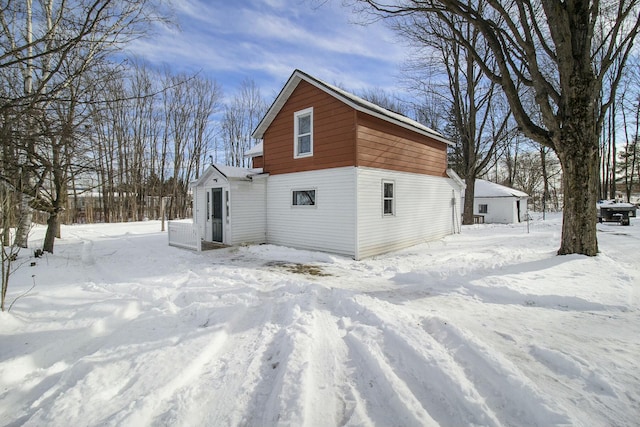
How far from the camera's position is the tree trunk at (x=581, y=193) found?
24.0 ft

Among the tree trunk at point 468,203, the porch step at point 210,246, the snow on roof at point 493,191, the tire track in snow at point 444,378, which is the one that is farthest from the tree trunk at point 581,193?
the snow on roof at point 493,191

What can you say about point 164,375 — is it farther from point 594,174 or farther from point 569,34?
point 569,34

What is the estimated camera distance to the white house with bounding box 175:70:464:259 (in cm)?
954

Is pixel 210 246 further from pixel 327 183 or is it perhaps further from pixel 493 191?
pixel 493 191

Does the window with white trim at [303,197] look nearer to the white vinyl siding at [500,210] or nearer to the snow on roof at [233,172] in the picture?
the snow on roof at [233,172]

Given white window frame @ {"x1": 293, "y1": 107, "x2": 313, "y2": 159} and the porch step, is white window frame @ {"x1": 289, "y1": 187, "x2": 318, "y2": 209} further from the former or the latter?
the porch step

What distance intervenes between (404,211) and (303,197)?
406cm

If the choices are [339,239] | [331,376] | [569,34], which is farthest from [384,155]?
[331,376]

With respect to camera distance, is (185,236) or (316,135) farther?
(185,236)

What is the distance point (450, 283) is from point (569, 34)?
6916mm

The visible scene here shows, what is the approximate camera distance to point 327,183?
10.0 metres

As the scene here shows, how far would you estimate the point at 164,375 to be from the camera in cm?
289

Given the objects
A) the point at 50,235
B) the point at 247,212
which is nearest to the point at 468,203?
the point at 247,212

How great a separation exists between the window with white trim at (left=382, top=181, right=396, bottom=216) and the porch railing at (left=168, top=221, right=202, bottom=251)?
684cm
